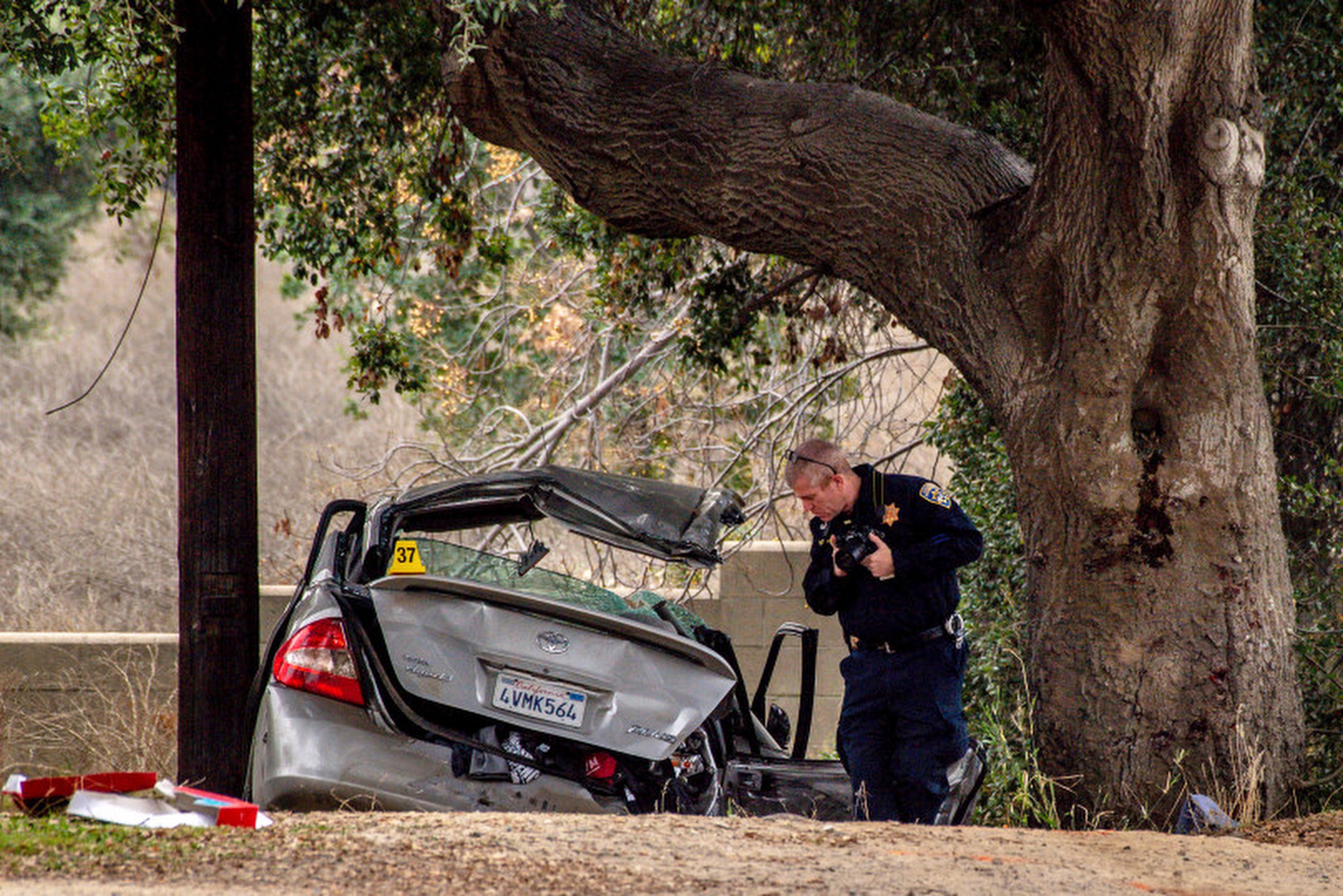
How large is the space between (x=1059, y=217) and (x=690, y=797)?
8.94ft

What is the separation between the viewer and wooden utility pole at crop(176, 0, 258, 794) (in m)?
6.51

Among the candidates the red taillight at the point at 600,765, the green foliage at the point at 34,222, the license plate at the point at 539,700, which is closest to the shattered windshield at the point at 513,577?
the license plate at the point at 539,700

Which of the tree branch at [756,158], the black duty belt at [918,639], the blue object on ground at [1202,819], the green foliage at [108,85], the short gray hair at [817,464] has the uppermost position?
the green foliage at [108,85]

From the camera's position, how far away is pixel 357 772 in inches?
186

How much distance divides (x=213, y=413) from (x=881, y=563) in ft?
10.7

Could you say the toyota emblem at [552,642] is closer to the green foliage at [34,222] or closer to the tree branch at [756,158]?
the tree branch at [756,158]

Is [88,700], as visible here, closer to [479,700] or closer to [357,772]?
[357,772]

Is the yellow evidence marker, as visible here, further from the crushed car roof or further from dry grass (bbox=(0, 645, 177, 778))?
dry grass (bbox=(0, 645, 177, 778))

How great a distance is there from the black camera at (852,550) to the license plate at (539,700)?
3.72ft

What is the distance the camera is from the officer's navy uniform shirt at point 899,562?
17.4 ft

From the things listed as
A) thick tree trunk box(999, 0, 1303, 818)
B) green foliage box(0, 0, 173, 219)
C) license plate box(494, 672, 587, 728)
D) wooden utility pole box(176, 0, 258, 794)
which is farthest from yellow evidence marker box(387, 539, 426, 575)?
green foliage box(0, 0, 173, 219)

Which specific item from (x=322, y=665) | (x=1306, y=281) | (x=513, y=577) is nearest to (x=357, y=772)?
(x=322, y=665)

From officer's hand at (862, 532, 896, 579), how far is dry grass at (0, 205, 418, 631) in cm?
705

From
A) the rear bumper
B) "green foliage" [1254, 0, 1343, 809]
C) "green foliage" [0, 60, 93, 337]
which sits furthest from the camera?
"green foliage" [0, 60, 93, 337]
